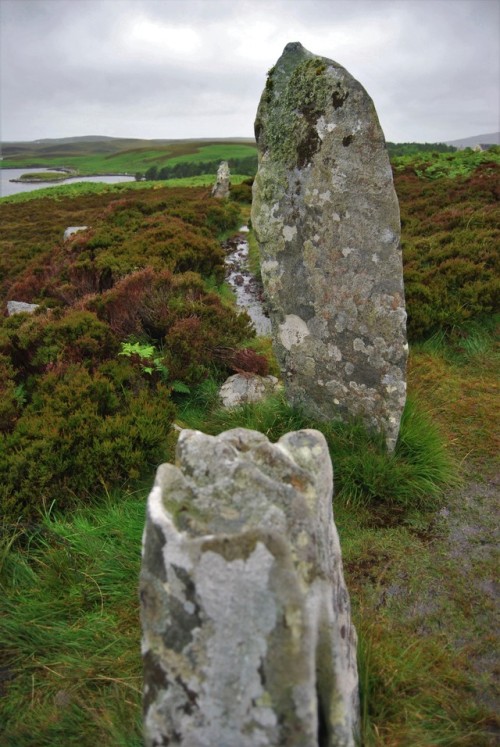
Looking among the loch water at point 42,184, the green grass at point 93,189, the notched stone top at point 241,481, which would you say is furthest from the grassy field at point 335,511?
the loch water at point 42,184

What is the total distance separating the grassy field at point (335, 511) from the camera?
8.83ft

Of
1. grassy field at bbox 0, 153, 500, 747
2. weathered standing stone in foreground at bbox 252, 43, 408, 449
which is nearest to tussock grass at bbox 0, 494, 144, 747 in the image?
grassy field at bbox 0, 153, 500, 747

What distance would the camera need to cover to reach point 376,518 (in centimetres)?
417

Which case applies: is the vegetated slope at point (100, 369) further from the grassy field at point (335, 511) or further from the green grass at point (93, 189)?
the green grass at point (93, 189)

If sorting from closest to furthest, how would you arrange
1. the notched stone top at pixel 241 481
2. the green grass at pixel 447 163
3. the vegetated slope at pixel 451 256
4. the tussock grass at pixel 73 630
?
the notched stone top at pixel 241 481
the tussock grass at pixel 73 630
the vegetated slope at pixel 451 256
the green grass at pixel 447 163

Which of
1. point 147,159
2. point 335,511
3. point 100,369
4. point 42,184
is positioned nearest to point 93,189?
point 100,369

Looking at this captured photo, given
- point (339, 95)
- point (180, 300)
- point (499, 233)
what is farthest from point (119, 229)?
point (339, 95)

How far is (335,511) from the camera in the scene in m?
4.19

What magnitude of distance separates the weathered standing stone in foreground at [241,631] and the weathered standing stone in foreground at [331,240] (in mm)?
2925

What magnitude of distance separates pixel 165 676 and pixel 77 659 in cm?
161

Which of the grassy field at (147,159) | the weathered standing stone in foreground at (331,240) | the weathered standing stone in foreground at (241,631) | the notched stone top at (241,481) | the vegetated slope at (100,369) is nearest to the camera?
the weathered standing stone in foreground at (241,631)

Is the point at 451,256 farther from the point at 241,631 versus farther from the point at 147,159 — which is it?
the point at 147,159

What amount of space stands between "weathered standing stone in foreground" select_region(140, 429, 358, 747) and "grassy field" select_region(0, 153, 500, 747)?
2.91 ft

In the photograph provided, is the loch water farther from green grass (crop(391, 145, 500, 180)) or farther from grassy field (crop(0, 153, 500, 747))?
grassy field (crop(0, 153, 500, 747))
